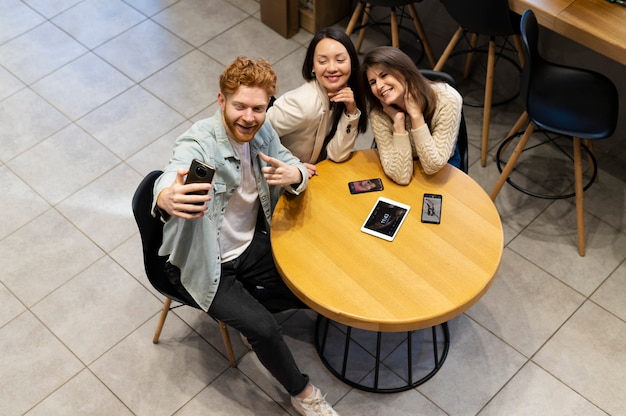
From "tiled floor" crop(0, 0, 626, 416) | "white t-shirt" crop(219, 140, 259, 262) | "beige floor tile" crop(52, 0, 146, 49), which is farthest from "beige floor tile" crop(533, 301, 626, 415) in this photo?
"beige floor tile" crop(52, 0, 146, 49)

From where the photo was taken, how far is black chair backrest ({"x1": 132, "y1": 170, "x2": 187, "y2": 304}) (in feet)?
9.14

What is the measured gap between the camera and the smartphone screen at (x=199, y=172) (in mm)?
2457

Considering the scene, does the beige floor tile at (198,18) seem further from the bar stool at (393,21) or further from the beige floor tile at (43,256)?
the beige floor tile at (43,256)

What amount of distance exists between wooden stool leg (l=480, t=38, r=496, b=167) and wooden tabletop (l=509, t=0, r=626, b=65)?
374 millimetres

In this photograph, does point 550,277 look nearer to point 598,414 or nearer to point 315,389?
point 598,414

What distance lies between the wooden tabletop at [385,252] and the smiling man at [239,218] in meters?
0.17

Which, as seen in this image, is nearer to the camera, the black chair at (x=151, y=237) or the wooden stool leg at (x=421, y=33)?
the black chair at (x=151, y=237)

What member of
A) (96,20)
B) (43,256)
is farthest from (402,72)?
(96,20)

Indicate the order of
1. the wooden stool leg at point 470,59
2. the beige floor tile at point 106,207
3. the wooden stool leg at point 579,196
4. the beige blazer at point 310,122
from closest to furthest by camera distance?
the beige blazer at point 310,122 → the wooden stool leg at point 579,196 → the beige floor tile at point 106,207 → the wooden stool leg at point 470,59

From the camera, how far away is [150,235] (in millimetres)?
2898

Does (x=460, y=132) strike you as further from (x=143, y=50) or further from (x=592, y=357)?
(x=143, y=50)

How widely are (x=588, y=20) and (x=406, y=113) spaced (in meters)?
1.08

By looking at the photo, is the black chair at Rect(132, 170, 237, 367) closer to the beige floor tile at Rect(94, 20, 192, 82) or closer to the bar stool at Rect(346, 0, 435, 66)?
the bar stool at Rect(346, 0, 435, 66)

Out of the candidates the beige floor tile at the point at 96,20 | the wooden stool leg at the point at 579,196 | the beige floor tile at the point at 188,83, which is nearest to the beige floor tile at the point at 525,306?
the wooden stool leg at the point at 579,196
